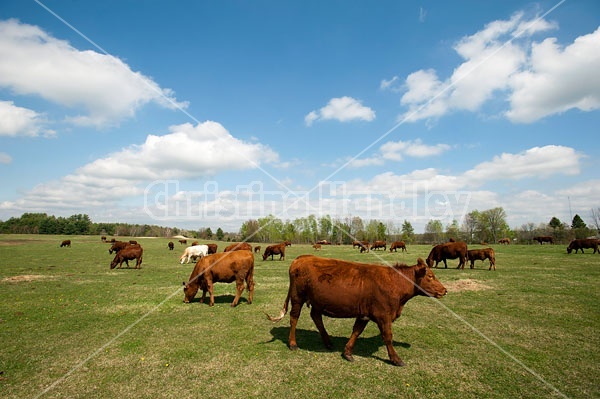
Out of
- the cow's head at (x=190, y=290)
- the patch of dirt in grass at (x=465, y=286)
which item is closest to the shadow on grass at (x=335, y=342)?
the cow's head at (x=190, y=290)

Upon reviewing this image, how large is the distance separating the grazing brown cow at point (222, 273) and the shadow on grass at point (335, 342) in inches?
151

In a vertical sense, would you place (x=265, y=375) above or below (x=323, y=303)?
below

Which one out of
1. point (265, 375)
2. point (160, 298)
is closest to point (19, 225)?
point (160, 298)

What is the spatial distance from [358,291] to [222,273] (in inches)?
286

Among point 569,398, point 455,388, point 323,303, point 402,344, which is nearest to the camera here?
point 569,398

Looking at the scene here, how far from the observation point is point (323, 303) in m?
7.39

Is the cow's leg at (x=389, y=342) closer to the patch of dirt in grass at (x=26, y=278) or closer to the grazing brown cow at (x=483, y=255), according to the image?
the grazing brown cow at (x=483, y=255)

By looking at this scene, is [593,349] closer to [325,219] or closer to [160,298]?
[160,298]

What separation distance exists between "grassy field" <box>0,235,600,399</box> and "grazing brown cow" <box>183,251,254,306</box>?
0.69 metres

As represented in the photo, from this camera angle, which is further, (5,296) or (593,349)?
(5,296)

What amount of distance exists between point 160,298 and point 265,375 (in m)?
9.37

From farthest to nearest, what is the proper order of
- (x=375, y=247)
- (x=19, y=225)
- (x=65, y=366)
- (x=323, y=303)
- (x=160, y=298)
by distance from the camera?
(x=19, y=225)
(x=375, y=247)
(x=160, y=298)
(x=323, y=303)
(x=65, y=366)

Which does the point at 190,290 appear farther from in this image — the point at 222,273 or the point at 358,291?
the point at 358,291

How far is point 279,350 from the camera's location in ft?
25.3
